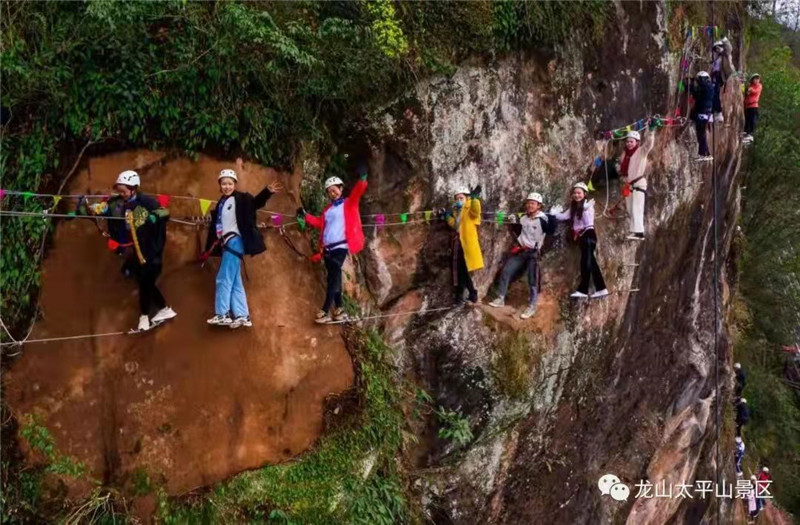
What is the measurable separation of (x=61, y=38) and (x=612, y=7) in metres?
8.25

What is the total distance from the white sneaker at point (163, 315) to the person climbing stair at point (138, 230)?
10cm

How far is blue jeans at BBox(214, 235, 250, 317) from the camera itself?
639 cm

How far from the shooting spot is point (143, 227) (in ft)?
19.7

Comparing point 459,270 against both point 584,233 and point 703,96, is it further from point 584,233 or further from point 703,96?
point 703,96

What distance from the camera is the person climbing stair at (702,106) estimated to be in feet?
37.4

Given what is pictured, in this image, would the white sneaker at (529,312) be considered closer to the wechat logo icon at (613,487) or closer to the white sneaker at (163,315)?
the wechat logo icon at (613,487)

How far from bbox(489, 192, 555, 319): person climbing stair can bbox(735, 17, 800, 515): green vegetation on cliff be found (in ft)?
48.9

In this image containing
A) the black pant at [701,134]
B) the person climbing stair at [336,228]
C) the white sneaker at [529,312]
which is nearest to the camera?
the person climbing stair at [336,228]

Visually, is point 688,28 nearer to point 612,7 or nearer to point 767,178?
point 612,7

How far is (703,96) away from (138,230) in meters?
10.4

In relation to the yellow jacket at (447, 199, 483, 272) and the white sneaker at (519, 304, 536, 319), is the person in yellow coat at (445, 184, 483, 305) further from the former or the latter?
the white sneaker at (519, 304, 536, 319)

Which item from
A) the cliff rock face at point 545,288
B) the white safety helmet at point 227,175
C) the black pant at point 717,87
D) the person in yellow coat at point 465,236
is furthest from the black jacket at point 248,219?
the black pant at point 717,87

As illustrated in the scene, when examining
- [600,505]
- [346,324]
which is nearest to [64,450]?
[346,324]

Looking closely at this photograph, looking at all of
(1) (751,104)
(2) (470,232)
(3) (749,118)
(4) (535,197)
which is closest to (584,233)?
(4) (535,197)
